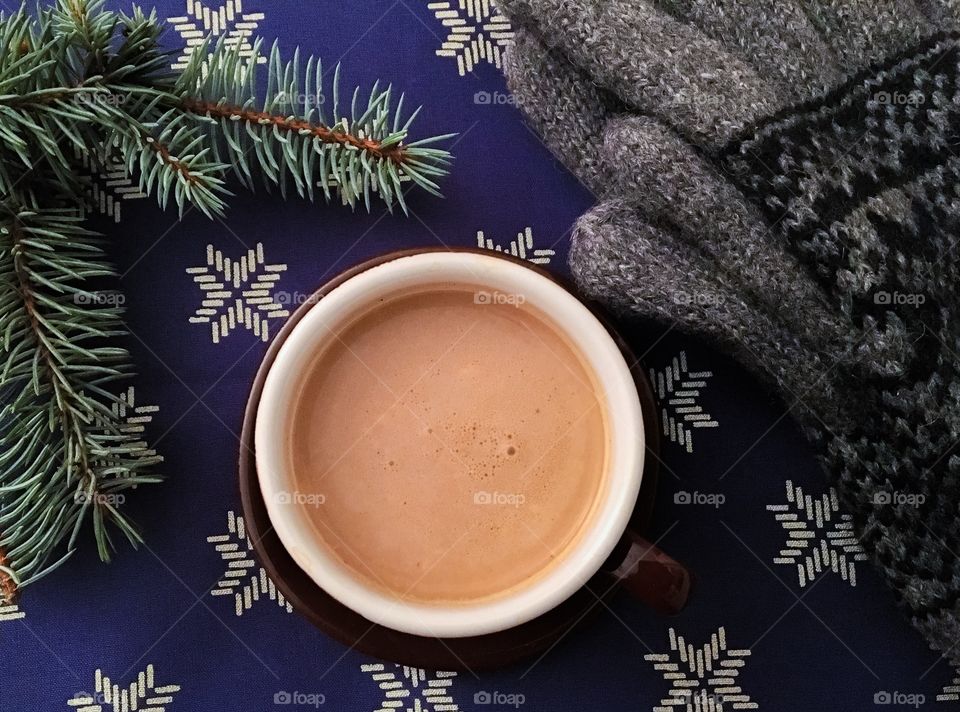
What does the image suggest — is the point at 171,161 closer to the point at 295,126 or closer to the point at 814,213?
the point at 295,126

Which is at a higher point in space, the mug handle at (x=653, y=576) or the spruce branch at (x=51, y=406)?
the spruce branch at (x=51, y=406)

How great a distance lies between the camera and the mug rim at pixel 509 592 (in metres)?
0.56

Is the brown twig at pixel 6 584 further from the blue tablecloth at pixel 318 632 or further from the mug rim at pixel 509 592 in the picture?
the mug rim at pixel 509 592

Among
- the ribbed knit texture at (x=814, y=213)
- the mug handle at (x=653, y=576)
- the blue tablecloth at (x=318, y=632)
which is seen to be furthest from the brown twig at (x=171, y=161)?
the mug handle at (x=653, y=576)

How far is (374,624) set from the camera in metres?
0.59

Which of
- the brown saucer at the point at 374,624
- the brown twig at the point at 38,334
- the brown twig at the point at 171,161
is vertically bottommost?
the brown saucer at the point at 374,624

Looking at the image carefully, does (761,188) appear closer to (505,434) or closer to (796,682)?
(505,434)

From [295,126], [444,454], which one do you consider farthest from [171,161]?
[444,454]

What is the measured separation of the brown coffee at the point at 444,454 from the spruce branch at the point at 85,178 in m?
0.13

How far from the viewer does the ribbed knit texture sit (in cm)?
55

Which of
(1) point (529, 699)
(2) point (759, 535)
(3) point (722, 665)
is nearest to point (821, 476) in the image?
(2) point (759, 535)

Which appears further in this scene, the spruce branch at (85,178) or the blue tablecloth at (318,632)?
the blue tablecloth at (318,632)

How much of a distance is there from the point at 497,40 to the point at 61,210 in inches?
14.5

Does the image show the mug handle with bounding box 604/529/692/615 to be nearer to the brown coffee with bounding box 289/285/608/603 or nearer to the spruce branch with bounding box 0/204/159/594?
the brown coffee with bounding box 289/285/608/603
